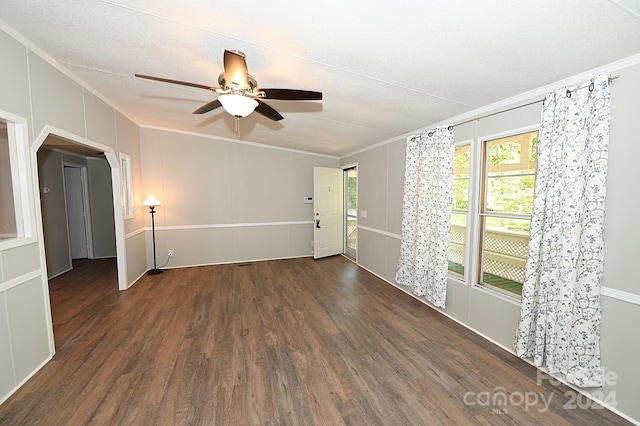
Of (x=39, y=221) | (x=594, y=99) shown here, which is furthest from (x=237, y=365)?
(x=594, y=99)

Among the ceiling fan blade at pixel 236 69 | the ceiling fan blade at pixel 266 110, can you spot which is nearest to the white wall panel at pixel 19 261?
the ceiling fan blade at pixel 236 69

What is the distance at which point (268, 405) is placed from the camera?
5.97ft

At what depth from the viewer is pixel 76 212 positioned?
573 cm

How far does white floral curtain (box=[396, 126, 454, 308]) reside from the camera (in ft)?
10.1

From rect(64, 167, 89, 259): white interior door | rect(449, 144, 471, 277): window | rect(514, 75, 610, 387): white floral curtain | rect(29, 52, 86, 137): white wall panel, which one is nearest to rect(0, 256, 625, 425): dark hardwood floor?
rect(514, 75, 610, 387): white floral curtain

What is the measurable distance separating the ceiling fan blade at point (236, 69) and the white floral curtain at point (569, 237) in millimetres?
2479

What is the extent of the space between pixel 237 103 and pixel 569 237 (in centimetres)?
279

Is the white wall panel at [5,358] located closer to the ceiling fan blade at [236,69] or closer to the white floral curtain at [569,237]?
the ceiling fan blade at [236,69]

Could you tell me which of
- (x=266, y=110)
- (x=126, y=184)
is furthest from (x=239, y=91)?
(x=126, y=184)

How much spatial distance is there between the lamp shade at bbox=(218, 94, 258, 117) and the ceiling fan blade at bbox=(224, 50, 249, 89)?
0.09 meters

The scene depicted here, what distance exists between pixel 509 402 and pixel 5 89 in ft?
14.6

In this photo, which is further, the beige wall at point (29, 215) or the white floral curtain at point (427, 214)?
the white floral curtain at point (427, 214)

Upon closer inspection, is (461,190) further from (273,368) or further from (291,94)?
(273,368)

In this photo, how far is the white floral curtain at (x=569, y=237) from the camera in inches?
71.5
